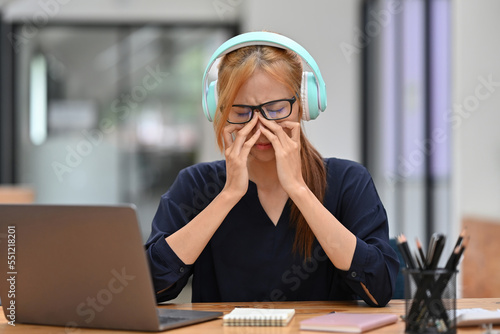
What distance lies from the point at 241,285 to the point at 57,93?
17.5ft

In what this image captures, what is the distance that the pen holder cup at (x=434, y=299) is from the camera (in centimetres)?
116

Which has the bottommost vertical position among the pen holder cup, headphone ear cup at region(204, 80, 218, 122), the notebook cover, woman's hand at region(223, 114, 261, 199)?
the notebook cover

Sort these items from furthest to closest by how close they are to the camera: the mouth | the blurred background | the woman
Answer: the blurred background → the mouth → the woman

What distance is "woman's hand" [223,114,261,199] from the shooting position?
61.8 inches

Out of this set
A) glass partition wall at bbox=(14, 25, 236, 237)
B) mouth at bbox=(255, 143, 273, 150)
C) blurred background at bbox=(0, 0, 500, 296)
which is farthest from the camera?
glass partition wall at bbox=(14, 25, 236, 237)

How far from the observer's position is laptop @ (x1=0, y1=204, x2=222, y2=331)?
3.83 feet

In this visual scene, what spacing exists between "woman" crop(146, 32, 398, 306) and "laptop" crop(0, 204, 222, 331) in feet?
1.05

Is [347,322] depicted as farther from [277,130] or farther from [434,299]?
[277,130]

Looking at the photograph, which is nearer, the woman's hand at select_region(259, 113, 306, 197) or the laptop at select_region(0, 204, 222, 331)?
the laptop at select_region(0, 204, 222, 331)

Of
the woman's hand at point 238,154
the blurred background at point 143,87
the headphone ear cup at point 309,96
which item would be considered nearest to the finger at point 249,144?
the woman's hand at point 238,154

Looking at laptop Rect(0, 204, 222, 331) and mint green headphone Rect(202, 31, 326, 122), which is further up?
mint green headphone Rect(202, 31, 326, 122)

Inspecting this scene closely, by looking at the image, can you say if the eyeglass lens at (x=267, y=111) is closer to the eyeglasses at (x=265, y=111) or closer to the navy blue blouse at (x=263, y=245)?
the eyeglasses at (x=265, y=111)

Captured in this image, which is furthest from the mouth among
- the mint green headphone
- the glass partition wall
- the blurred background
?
the glass partition wall

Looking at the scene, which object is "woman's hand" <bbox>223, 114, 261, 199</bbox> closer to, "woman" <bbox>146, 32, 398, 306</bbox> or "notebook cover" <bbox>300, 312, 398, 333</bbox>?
"woman" <bbox>146, 32, 398, 306</bbox>
